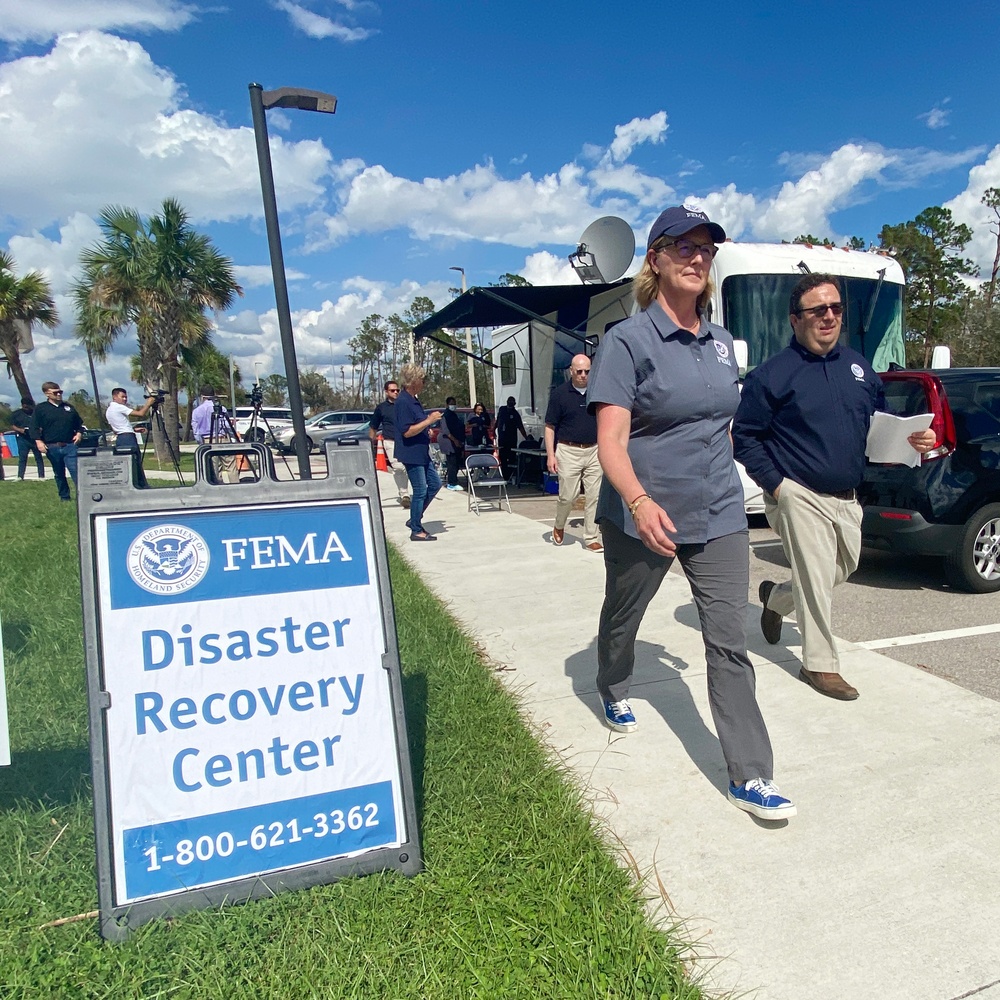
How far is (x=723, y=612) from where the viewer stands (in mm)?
2570

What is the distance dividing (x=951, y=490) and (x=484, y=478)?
7.38 m

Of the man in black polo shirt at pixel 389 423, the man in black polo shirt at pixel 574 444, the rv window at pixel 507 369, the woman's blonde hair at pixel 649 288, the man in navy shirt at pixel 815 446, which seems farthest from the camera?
the rv window at pixel 507 369

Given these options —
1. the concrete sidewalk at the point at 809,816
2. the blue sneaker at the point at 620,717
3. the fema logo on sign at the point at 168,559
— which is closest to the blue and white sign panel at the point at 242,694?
the fema logo on sign at the point at 168,559

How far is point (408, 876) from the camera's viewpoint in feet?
7.07

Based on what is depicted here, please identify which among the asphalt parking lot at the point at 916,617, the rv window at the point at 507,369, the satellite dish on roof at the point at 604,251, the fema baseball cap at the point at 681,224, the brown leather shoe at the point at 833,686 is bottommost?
the asphalt parking lot at the point at 916,617

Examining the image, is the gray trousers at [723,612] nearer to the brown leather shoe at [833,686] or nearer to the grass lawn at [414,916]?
the grass lawn at [414,916]

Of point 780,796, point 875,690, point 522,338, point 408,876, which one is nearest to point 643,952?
point 408,876

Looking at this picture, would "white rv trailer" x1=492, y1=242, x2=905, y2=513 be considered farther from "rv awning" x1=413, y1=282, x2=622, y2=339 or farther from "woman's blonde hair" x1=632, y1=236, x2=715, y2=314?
"woman's blonde hair" x1=632, y1=236, x2=715, y2=314

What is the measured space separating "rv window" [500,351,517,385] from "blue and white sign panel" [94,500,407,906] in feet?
38.3

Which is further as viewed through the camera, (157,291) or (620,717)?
(157,291)

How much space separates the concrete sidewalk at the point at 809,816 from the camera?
1895 millimetres

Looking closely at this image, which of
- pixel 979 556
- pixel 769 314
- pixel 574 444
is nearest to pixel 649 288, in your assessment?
pixel 979 556

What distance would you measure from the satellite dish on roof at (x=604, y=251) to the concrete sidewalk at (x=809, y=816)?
6646 mm

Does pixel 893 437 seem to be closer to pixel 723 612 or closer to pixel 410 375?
pixel 723 612
